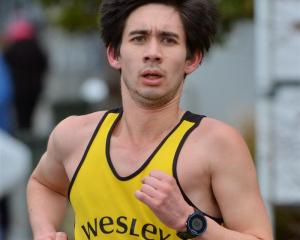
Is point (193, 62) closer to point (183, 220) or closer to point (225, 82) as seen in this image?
point (183, 220)

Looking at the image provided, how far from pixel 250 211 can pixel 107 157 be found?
0.55 meters

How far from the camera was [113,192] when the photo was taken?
4.07 m

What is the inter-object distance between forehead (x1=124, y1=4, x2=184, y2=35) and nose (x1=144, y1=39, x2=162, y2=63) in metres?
0.06

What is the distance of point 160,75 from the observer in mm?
4023

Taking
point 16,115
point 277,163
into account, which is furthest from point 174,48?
point 16,115

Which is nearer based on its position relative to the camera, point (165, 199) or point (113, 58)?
point (165, 199)

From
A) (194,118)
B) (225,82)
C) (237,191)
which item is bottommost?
(225,82)

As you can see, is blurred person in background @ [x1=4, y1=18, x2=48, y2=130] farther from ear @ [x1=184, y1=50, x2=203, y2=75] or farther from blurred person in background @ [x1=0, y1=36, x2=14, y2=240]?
ear @ [x1=184, y1=50, x2=203, y2=75]

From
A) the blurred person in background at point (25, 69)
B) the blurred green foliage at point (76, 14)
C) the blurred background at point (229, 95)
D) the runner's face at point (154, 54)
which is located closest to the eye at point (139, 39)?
the runner's face at point (154, 54)

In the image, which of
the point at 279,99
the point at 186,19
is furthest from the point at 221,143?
the point at 279,99

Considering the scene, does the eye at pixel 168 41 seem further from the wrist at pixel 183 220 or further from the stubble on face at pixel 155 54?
the wrist at pixel 183 220

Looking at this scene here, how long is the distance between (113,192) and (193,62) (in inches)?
21.8

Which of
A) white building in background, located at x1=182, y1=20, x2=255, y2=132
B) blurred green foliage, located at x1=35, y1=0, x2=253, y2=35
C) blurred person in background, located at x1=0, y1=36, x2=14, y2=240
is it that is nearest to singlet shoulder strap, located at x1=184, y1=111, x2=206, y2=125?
blurred green foliage, located at x1=35, y1=0, x2=253, y2=35

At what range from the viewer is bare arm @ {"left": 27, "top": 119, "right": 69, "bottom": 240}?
4.43 metres
